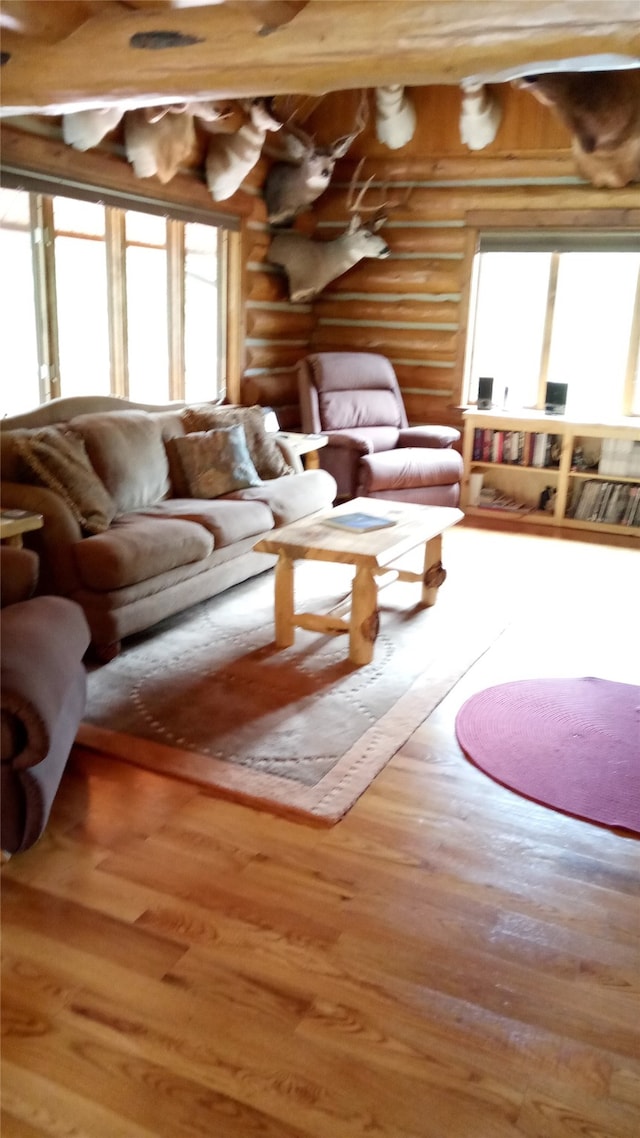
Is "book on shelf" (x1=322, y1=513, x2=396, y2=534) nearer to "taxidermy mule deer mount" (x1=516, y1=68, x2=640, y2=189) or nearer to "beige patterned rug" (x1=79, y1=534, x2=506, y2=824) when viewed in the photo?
"beige patterned rug" (x1=79, y1=534, x2=506, y2=824)

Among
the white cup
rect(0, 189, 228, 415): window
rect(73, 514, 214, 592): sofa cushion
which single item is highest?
rect(0, 189, 228, 415): window

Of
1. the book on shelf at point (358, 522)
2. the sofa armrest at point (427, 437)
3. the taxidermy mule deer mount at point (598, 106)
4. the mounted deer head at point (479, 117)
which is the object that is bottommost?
the book on shelf at point (358, 522)

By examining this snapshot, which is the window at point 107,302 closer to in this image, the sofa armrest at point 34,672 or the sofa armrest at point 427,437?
the sofa armrest at point 427,437

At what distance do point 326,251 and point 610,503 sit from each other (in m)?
2.85

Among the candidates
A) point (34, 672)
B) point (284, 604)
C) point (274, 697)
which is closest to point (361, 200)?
point (284, 604)

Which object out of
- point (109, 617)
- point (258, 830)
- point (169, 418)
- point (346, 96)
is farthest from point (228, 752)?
point (346, 96)

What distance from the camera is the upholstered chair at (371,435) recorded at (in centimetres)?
580

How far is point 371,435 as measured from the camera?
6113mm

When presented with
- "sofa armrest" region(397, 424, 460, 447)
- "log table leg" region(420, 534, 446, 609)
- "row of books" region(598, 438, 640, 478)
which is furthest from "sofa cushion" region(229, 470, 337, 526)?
"row of books" region(598, 438, 640, 478)

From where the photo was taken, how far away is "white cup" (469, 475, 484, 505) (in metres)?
6.69

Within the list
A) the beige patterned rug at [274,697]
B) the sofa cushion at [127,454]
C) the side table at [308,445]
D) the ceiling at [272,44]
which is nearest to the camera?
the ceiling at [272,44]

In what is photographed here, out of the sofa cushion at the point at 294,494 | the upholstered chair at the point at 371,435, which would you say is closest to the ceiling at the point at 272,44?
the sofa cushion at the point at 294,494

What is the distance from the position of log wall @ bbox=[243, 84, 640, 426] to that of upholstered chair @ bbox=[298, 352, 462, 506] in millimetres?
365

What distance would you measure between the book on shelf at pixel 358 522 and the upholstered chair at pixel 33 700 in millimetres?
1513
